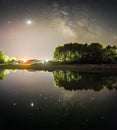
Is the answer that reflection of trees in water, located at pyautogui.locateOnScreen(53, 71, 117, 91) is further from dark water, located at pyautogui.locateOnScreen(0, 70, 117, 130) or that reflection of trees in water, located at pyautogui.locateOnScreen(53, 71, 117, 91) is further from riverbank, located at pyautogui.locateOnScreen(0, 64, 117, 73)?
riverbank, located at pyautogui.locateOnScreen(0, 64, 117, 73)

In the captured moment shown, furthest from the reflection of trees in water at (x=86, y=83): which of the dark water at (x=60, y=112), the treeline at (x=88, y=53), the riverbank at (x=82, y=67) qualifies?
the treeline at (x=88, y=53)

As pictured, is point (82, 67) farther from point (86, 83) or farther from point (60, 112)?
point (60, 112)

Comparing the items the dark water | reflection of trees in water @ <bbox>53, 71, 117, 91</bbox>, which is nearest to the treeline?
reflection of trees in water @ <bbox>53, 71, 117, 91</bbox>

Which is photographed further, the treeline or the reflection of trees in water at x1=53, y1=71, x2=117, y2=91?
the treeline

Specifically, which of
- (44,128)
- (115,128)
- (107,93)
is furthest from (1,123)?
(107,93)

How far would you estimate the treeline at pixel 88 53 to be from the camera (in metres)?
117

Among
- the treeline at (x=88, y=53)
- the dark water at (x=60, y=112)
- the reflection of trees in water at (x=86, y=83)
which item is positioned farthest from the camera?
the treeline at (x=88, y=53)

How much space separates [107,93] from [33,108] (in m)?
16.3

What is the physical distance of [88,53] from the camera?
13212 centimetres

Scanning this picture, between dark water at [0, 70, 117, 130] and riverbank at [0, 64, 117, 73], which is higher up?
riverbank at [0, 64, 117, 73]

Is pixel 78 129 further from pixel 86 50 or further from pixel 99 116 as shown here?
pixel 86 50

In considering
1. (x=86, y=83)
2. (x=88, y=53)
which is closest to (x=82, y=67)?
(x=88, y=53)

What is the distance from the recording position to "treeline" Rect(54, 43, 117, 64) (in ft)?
383

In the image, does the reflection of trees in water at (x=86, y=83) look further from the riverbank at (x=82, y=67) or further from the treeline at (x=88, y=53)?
the treeline at (x=88, y=53)
